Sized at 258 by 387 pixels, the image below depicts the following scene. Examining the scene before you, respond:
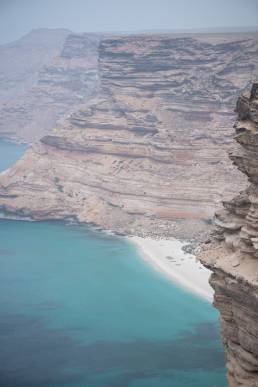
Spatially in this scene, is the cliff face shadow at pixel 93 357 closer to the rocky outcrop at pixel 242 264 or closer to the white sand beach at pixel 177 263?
the white sand beach at pixel 177 263

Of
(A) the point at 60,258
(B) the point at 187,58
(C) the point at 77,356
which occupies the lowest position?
(A) the point at 60,258

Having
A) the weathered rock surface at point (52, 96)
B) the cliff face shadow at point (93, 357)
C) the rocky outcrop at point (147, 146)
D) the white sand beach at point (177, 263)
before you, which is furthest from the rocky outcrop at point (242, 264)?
the weathered rock surface at point (52, 96)

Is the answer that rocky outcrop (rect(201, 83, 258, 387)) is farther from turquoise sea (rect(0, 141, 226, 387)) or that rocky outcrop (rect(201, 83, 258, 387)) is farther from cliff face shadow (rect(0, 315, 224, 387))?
cliff face shadow (rect(0, 315, 224, 387))

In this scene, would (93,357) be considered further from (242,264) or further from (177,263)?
(242,264)

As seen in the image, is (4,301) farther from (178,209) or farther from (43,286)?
(178,209)

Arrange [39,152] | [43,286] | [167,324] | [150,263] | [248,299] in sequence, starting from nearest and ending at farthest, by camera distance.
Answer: [248,299]
[167,324]
[43,286]
[150,263]
[39,152]

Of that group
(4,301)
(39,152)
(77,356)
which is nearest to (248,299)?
(77,356)

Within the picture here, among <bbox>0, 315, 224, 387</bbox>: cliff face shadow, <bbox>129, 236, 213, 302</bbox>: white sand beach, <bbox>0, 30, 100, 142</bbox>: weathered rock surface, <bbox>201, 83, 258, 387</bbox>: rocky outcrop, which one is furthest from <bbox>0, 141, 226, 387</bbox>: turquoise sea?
<bbox>0, 30, 100, 142</bbox>: weathered rock surface
